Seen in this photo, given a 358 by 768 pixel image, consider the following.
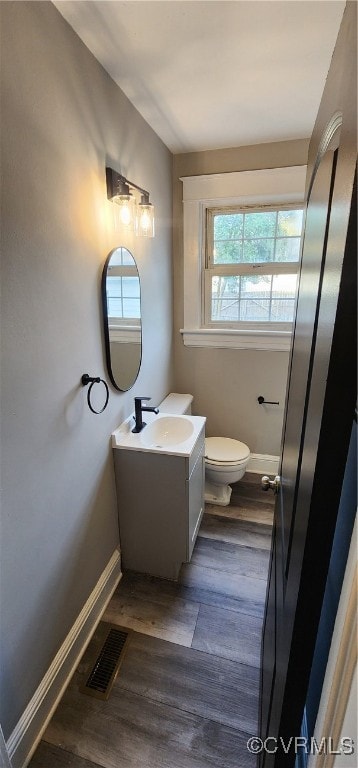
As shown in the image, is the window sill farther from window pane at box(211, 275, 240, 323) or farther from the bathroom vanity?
the bathroom vanity

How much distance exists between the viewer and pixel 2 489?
38.9 inches

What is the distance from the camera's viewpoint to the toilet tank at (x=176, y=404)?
7.75 ft

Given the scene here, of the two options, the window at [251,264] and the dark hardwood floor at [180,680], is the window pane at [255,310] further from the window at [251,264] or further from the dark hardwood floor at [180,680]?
the dark hardwood floor at [180,680]

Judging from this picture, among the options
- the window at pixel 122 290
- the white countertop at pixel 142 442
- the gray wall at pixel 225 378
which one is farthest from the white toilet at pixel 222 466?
the window at pixel 122 290

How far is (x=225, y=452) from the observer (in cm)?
240

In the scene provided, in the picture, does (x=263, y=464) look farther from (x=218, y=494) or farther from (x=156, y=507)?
(x=156, y=507)

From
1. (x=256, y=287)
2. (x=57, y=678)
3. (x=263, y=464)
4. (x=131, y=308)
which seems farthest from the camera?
(x=263, y=464)

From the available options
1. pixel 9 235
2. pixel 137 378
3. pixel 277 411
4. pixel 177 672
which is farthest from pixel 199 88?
pixel 177 672

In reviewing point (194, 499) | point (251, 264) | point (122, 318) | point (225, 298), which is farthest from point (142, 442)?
point (251, 264)

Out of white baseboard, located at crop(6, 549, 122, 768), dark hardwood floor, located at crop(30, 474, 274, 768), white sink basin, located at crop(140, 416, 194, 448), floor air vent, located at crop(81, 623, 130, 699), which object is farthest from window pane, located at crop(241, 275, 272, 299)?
floor air vent, located at crop(81, 623, 130, 699)

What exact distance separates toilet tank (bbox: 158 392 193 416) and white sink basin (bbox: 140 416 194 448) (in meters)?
0.25

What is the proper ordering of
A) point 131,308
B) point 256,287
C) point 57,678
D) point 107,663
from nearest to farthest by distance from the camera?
point 57,678, point 107,663, point 131,308, point 256,287

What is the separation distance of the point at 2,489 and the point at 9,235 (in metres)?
0.71

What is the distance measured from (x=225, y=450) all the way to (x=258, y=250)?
1433 millimetres
